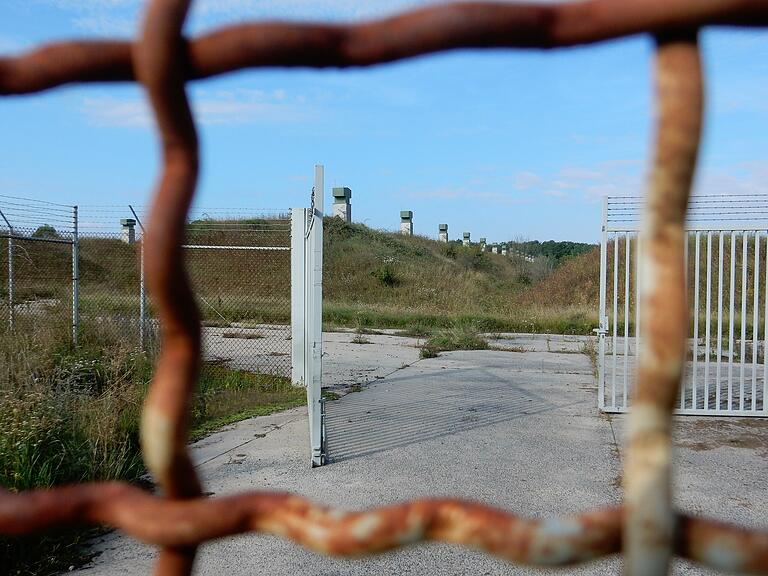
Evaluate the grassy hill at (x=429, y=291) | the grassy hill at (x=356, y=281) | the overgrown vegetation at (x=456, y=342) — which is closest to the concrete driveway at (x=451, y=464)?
the grassy hill at (x=356, y=281)

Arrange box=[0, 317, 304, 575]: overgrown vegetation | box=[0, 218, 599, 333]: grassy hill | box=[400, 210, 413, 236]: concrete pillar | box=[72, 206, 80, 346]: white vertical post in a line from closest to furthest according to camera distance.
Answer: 1. box=[0, 317, 304, 575]: overgrown vegetation
2. box=[72, 206, 80, 346]: white vertical post
3. box=[0, 218, 599, 333]: grassy hill
4. box=[400, 210, 413, 236]: concrete pillar

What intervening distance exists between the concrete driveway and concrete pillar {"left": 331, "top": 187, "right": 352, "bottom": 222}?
75.9ft

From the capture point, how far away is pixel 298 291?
8.82m

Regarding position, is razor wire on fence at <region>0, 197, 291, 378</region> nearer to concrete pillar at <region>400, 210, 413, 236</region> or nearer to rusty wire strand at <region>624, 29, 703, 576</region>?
rusty wire strand at <region>624, 29, 703, 576</region>

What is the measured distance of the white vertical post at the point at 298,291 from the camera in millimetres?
8609

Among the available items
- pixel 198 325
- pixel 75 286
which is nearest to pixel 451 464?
pixel 198 325

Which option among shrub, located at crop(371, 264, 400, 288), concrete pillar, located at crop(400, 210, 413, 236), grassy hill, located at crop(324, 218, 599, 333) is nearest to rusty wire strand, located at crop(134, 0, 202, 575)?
grassy hill, located at crop(324, 218, 599, 333)

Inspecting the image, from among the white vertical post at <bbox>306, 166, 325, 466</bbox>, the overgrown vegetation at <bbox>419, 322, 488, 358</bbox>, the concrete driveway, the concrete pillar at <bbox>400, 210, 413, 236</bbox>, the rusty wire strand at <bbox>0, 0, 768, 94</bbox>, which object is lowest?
the concrete driveway

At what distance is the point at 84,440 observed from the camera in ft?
15.1

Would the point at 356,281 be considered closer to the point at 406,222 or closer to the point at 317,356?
the point at 406,222

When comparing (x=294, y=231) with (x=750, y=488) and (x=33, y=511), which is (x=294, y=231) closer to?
(x=750, y=488)

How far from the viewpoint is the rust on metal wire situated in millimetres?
412

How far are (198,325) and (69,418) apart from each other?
474cm

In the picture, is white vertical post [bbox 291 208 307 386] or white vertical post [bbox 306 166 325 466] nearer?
white vertical post [bbox 306 166 325 466]
